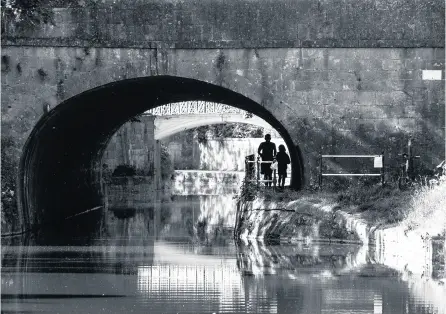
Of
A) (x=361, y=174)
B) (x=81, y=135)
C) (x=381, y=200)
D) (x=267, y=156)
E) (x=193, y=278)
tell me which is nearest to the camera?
→ (x=193, y=278)

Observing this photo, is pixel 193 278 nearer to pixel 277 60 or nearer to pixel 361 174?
pixel 361 174

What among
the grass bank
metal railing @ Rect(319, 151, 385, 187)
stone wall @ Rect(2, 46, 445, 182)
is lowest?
the grass bank

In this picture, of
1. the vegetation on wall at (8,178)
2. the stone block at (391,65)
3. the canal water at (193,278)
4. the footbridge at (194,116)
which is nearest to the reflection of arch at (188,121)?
the footbridge at (194,116)

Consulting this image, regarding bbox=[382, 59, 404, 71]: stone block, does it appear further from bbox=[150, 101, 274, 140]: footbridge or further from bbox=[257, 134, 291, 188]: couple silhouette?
bbox=[150, 101, 274, 140]: footbridge

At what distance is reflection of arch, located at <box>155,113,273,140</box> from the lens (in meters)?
57.9

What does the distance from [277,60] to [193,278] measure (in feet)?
27.9

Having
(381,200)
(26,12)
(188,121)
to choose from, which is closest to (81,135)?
(26,12)

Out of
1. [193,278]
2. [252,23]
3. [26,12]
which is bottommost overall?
[193,278]

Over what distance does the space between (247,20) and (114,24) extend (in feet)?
8.46

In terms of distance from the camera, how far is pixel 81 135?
97.8 ft

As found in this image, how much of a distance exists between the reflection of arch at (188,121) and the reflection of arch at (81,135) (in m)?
23.9

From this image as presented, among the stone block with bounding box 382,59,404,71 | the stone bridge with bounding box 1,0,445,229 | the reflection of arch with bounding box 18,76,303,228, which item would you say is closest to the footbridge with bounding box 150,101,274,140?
the reflection of arch with bounding box 18,76,303,228

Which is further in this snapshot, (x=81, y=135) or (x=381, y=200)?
(x=81, y=135)

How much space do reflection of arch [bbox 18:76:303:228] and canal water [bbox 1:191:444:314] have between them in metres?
2.09
